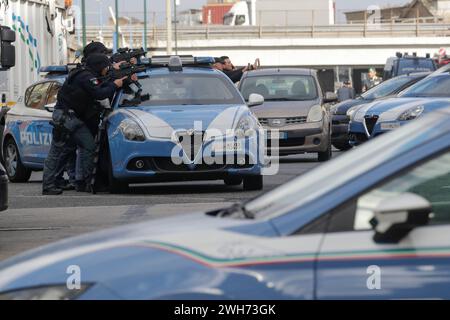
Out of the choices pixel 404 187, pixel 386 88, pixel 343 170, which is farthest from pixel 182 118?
pixel 386 88

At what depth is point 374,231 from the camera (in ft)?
14.6

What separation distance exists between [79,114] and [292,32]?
234 feet

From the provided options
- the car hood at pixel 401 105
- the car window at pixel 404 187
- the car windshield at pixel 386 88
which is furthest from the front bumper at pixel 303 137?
the car window at pixel 404 187

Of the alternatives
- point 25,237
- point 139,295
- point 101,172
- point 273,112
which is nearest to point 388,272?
point 139,295

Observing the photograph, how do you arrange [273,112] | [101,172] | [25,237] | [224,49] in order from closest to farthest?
[25,237] < [101,172] < [273,112] < [224,49]

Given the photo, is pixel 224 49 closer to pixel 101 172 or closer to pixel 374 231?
pixel 101 172

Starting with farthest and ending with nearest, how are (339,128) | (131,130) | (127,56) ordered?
(339,128) < (127,56) < (131,130)

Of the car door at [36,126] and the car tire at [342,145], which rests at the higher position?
the car door at [36,126]

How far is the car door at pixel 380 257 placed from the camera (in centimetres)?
438

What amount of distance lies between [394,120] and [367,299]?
12526 millimetres

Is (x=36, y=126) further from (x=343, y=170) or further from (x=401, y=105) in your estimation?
(x=343, y=170)

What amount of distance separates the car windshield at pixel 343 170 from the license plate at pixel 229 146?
876 centimetres

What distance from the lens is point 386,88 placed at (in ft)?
81.5

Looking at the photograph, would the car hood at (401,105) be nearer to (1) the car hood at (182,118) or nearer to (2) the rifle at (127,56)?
(1) the car hood at (182,118)
